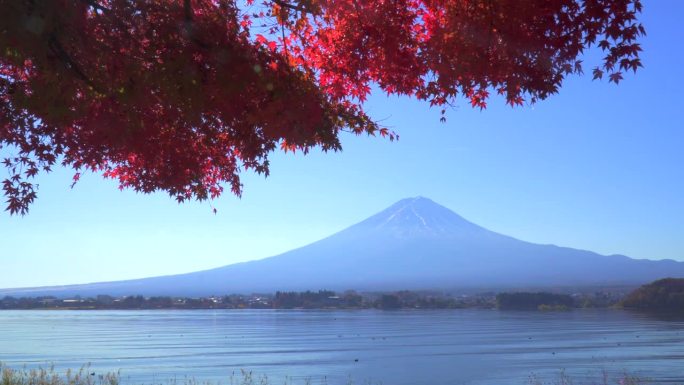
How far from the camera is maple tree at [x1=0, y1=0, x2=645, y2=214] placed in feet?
23.2

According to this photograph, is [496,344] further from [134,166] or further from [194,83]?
[194,83]

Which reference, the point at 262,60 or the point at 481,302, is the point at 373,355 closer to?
the point at 262,60

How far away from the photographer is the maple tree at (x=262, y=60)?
7070 mm

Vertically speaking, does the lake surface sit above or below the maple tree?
below

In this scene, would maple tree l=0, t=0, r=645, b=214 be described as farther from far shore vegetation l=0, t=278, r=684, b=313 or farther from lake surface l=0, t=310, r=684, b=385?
far shore vegetation l=0, t=278, r=684, b=313

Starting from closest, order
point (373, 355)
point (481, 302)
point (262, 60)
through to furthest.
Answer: point (262, 60)
point (373, 355)
point (481, 302)

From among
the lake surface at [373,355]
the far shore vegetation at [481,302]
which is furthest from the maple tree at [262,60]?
the far shore vegetation at [481,302]

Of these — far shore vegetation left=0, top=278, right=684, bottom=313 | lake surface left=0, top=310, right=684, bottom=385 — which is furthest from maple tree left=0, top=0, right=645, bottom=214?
far shore vegetation left=0, top=278, right=684, bottom=313

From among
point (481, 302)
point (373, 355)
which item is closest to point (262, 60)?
point (373, 355)

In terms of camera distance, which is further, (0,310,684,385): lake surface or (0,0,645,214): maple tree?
(0,310,684,385): lake surface

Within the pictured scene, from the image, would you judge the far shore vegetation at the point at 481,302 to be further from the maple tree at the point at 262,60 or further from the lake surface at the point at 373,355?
the maple tree at the point at 262,60

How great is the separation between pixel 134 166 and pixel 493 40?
551 cm

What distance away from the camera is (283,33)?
8.63 meters

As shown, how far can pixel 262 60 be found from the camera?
7.73 m
